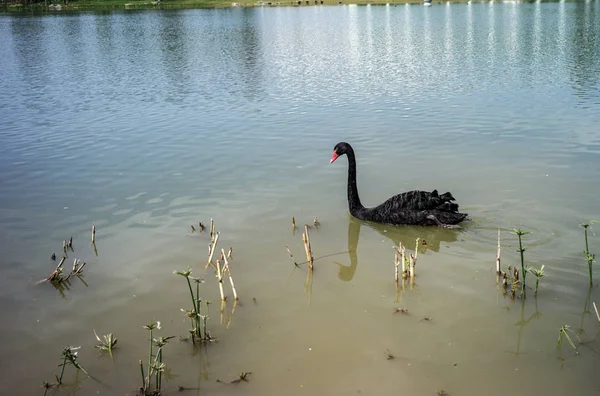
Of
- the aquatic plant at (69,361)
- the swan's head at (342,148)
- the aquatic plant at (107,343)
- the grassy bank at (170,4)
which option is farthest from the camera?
the grassy bank at (170,4)

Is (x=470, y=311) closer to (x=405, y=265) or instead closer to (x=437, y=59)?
(x=405, y=265)

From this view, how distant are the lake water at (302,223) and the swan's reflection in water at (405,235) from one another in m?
0.03

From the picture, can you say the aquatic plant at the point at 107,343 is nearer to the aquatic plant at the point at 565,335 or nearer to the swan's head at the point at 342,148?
the aquatic plant at the point at 565,335

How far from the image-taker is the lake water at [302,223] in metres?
4.87

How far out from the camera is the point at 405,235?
756 centimetres

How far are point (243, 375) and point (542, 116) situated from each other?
35.0 ft

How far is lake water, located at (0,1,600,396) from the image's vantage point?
487 centimetres

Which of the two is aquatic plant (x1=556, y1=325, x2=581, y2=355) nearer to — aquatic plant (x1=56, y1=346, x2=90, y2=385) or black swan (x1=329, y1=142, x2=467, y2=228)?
black swan (x1=329, y1=142, x2=467, y2=228)

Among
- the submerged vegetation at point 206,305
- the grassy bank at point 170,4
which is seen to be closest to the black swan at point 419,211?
the submerged vegetation at point 206,305

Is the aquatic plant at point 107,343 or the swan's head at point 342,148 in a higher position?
the swan's head at point 342,148

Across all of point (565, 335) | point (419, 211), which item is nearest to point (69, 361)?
point (565, 335)

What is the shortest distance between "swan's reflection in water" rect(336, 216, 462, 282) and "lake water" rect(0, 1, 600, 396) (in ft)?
0.10

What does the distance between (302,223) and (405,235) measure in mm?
1291

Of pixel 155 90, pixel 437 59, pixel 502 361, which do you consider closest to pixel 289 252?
pixel 502 361
